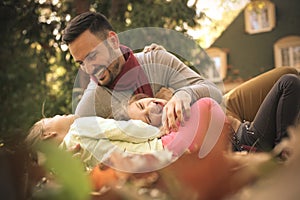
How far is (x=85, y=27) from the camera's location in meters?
1.55

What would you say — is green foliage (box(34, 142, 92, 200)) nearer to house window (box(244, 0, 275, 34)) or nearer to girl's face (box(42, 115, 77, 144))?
girl's face (box(42, 115, 77, 144))

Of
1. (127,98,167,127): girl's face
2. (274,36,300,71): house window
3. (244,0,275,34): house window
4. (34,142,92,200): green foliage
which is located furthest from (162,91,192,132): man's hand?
(244,0,275,34): house window

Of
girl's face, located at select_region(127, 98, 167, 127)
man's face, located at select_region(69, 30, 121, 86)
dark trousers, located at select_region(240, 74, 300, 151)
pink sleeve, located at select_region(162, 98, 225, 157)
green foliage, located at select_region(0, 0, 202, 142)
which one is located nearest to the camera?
pink sleeve, located at select_region(162, 98, 225, 157)

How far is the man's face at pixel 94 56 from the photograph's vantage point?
4.96 feet

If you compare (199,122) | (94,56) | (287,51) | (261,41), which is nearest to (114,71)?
(94,56)

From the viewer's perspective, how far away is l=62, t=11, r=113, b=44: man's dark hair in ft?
5.02

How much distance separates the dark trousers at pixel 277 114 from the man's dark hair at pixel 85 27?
57 cm

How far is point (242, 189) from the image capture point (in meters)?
0.17

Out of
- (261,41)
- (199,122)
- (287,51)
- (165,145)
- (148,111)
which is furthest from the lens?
(261,41)

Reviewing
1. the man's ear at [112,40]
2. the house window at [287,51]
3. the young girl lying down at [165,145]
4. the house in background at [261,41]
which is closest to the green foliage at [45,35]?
the man's ear at [112,40]

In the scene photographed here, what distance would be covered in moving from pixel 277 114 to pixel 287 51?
36.3 feet

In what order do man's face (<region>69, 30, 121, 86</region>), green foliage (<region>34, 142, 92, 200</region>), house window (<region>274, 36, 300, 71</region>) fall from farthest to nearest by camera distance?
house window (<region>274, 36, 300, 71</region>)
man's face (<region>69, 30, 121, 86</region>)
green foliage (<region>34, 142, 92, 200</region>)

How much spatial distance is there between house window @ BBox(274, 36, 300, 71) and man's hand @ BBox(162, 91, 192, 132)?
36.8 ft

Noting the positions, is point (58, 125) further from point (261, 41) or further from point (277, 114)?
point (261, 41)
